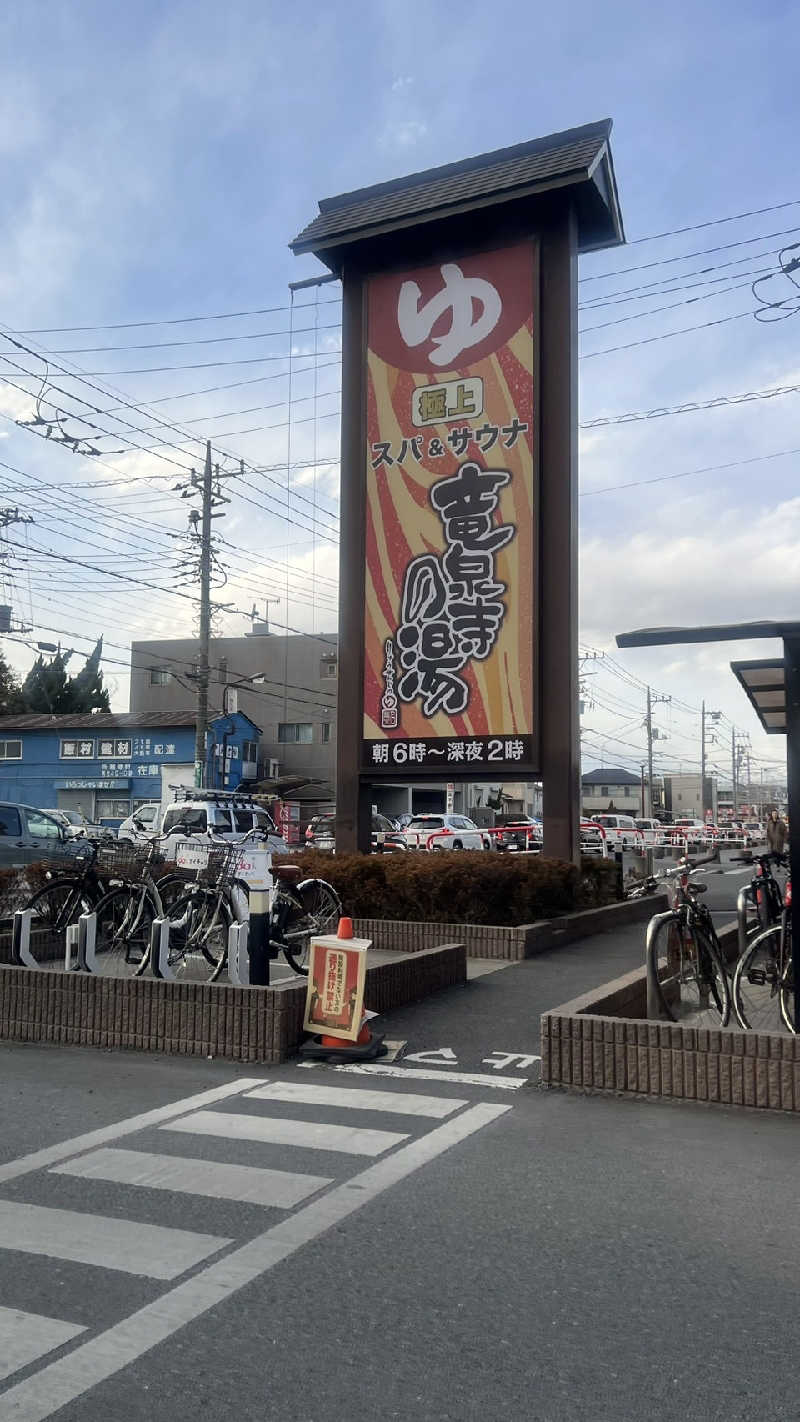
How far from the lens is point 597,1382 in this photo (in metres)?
3.25

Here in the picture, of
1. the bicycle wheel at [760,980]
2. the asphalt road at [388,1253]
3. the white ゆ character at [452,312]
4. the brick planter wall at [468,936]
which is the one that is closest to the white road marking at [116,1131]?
the asphalt road at [388,1253]

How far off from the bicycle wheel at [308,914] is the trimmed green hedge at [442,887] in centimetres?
180

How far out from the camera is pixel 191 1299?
3775 mm

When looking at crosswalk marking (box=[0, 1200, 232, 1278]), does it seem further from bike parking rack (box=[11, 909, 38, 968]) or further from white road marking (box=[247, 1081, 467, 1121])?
bike parking rack (box=[11, 909, 38, 968])

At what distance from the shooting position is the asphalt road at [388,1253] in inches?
128

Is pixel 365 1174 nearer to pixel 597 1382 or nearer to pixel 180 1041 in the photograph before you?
pixel 597 1382

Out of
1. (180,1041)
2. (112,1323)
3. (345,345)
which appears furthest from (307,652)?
(112,1323)

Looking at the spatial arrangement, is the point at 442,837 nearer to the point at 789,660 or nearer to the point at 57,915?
the point at 57,915

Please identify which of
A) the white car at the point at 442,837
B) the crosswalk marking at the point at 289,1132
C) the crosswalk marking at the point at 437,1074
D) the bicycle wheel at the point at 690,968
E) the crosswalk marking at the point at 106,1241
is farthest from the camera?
the white car at the point at 442,837

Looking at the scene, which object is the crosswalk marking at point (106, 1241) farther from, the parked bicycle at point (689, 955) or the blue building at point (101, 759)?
the blue building at point (101, 759)

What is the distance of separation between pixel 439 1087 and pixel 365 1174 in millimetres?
1739

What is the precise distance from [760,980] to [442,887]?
20.3 ft

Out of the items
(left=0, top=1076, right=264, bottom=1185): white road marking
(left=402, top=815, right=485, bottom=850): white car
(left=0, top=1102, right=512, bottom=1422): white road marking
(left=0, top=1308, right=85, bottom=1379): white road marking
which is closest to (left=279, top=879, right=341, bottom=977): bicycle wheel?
(left=0, top=1076, right=264, bottom=1185): white road marking

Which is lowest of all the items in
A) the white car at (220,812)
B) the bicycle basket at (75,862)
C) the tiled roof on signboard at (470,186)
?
the bicycle basket at (75,862)
